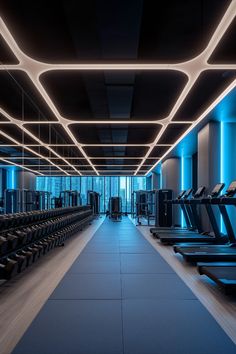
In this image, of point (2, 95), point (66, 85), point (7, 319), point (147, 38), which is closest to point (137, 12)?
point (147, 38)

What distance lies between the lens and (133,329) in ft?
6.99

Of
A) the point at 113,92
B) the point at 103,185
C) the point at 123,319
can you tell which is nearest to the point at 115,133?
the point at 113,92

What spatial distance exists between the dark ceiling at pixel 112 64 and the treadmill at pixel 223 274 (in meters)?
2.70

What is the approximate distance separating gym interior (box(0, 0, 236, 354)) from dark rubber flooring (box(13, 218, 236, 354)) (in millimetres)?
11

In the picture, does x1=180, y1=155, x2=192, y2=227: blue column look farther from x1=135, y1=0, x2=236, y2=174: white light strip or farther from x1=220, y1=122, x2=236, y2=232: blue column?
x1=135, y1=0, x2=236, y2=174: white light strip

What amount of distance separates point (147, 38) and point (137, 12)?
1.81 feet

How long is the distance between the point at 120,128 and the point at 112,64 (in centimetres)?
381

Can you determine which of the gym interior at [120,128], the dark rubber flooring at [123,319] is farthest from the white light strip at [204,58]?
the dark rubber flooring at [123,319]

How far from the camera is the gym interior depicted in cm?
217

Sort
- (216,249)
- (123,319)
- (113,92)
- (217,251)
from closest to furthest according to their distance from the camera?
(123,319)
(217,251)
(216,249)
(113,92)

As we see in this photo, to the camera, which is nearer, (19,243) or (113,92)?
(19,243)

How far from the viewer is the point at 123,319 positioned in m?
2.30

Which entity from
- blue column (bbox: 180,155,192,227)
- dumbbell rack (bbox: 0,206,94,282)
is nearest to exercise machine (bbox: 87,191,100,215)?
blue column (bbox: 180,155,192,227)

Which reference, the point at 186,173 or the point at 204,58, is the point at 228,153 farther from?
the point at 186,173
